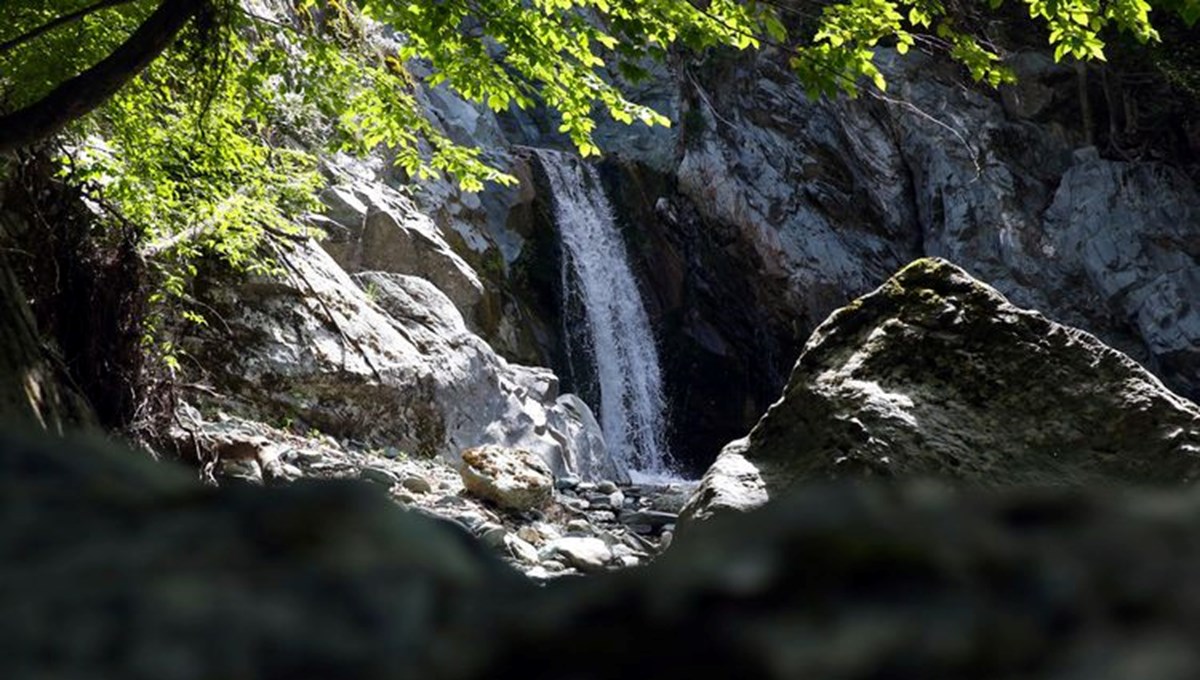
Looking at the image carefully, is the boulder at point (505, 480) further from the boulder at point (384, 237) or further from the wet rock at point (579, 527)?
the boulder at point (384, 237)

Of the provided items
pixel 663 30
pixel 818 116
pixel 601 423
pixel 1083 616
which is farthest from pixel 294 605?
pixel 818 116

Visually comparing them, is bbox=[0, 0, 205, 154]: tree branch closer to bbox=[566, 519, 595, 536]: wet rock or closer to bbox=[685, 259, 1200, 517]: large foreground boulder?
bbox=[685, 259, 1200, 517]: large foreground boulder

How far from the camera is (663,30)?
565 centimetres

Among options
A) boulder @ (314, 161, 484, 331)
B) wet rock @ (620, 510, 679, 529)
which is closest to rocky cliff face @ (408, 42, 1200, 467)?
boulder @ (314, 161, 484, 331)

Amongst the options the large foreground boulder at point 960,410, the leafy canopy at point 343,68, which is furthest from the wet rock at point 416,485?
the large foreground boulder at point 960,410

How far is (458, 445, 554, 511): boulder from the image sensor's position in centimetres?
966

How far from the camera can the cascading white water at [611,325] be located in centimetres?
2512

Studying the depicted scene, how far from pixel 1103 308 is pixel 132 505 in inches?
980

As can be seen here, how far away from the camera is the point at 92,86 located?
16.0 feet

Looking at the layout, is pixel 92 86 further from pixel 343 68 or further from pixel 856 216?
pixel 856 216

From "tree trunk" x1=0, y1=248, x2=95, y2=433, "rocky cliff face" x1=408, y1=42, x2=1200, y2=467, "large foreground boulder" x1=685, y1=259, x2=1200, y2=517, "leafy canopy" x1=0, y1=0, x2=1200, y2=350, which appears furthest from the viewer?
"rocky cliff face" x1=408, y1=42, x2=1200, y2=467

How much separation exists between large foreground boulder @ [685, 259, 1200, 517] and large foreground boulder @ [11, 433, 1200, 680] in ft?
15.2

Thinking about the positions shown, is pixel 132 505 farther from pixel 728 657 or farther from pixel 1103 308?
pixel 1103 308

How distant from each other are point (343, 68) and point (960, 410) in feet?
16.3
